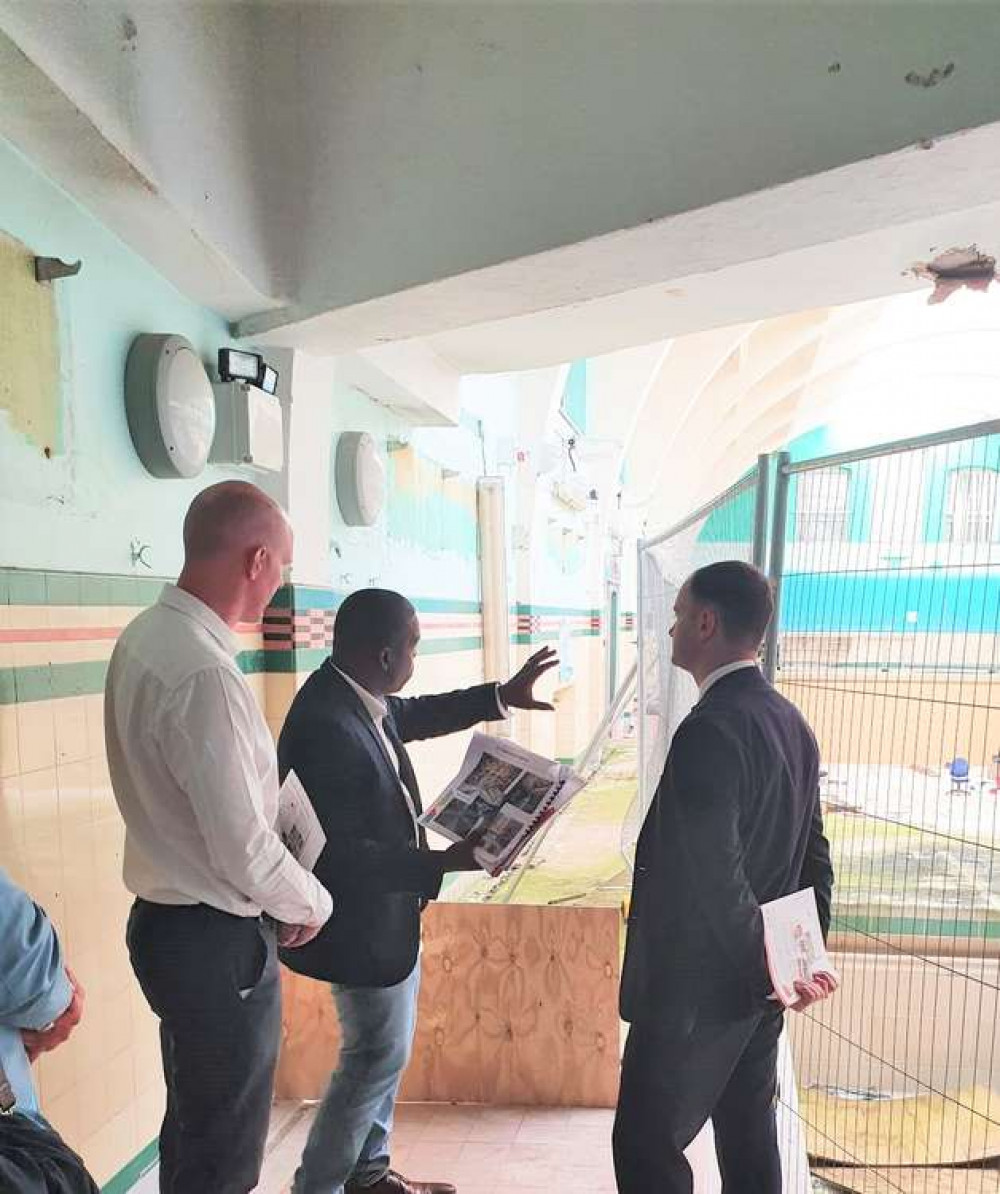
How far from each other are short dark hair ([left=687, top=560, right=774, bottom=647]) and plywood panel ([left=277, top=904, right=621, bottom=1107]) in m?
1.48

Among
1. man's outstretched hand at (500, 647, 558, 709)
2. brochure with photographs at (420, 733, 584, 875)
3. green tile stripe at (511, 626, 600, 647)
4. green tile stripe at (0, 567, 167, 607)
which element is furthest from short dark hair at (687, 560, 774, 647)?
green tile stripe at (511, 626, 600, 647)

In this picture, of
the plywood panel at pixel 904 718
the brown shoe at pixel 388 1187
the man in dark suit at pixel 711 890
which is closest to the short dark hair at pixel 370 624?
the man in dark suit at pixel 711 890

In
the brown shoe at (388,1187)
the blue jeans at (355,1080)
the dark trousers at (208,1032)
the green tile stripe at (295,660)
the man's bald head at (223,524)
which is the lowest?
the brown shoe at (388,1187)

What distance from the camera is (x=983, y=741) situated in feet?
6.94

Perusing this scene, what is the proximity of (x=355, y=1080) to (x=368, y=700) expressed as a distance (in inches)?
39.2

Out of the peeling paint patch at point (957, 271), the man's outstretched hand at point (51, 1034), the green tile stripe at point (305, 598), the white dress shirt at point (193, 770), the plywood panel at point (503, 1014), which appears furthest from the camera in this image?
the green tile stripe at point (305, 598)

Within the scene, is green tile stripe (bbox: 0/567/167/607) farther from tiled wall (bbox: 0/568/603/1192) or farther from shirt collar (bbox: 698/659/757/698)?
shirt collar (bbox: 698/659/757/698)

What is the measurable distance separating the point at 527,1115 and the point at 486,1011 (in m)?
0.38

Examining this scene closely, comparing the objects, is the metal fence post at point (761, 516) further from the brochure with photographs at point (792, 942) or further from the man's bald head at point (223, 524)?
the man's bald head at point (223, 524)

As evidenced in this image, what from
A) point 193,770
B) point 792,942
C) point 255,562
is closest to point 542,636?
point 792,942

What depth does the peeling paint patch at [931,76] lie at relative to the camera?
5.63 feet

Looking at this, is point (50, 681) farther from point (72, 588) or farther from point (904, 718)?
point (904, 718)

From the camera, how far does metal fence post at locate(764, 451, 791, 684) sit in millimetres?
2559

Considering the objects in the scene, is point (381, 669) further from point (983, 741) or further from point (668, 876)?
point (983, 741)
